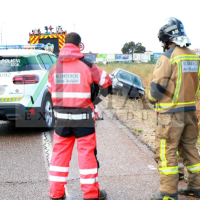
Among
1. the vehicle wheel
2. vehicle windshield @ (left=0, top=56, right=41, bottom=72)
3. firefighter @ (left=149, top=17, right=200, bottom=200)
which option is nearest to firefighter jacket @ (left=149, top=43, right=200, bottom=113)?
firefighter @ (left=149, top=17, right=200, bottom=200)

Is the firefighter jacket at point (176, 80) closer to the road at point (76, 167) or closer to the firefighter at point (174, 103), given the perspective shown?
the firefighter at point (174, 103)

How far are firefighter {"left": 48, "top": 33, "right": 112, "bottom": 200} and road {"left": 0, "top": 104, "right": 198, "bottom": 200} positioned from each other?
0.43 metres

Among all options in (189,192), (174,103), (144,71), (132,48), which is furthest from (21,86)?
(132,48)

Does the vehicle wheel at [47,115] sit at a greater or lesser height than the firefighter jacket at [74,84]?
lesser

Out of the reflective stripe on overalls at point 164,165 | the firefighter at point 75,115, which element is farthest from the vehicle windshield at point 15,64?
the reflective stripe on overalls at point 164,165

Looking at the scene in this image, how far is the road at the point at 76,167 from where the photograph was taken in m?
4.38

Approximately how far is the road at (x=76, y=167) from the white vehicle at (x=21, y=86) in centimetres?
58

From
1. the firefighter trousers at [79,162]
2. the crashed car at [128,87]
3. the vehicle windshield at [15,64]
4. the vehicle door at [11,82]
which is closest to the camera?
the firefighter trousers at [79,162]

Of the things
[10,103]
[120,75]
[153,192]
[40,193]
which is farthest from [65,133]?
[120,75]

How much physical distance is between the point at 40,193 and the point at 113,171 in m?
1.24

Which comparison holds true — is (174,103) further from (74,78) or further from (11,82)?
(11,82)

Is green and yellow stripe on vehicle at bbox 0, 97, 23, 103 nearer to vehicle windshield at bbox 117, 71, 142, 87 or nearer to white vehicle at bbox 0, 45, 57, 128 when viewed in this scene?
white vehicle at bbox 0, 45, 57, 128

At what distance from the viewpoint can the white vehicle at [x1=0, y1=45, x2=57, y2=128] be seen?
689cm

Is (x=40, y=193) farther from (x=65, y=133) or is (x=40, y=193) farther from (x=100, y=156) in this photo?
(x=100, y=156)
